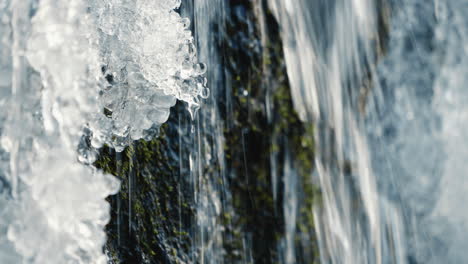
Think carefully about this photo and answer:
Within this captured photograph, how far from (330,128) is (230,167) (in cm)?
86

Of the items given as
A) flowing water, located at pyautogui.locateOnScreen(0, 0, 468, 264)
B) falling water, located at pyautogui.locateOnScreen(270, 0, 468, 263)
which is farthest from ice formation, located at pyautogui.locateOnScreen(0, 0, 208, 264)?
falling water, located at pyautogui.locateOnScreen(270, 0, 468, 263)

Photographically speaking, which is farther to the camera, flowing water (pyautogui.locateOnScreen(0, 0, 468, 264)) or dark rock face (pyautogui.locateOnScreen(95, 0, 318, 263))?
dark rock face (pyautogui.locateOnScreen(95, 0, 318, 263))

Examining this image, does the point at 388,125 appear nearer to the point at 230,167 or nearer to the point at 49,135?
the point at 230,167

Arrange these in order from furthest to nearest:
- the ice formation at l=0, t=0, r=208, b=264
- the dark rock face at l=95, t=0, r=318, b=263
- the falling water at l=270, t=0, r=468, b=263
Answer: the dark rock face at l=95, t=0, r=318, b=263 < the ice formation at l=0, t=0, r=208, b=264 < the falling water at l=270, t=0, r=468, b=263

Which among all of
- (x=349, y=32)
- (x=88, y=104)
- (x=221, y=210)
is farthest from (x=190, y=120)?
(x=349, y=32)

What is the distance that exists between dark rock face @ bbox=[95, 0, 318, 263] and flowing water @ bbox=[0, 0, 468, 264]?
0.09m

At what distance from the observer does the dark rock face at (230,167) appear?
2.58 m

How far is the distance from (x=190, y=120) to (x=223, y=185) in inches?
16.6

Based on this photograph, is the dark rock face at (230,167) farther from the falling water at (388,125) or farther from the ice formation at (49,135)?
the ice formation at (49,135)

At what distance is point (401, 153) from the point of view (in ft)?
7.18

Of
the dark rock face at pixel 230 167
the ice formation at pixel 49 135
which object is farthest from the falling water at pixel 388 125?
the ice formation at pixel 49 135

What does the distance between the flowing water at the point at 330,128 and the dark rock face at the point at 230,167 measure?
92 millimetres

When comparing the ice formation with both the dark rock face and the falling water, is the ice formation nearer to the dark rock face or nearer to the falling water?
the dark rock face

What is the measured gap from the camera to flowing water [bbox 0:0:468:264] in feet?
6.77
